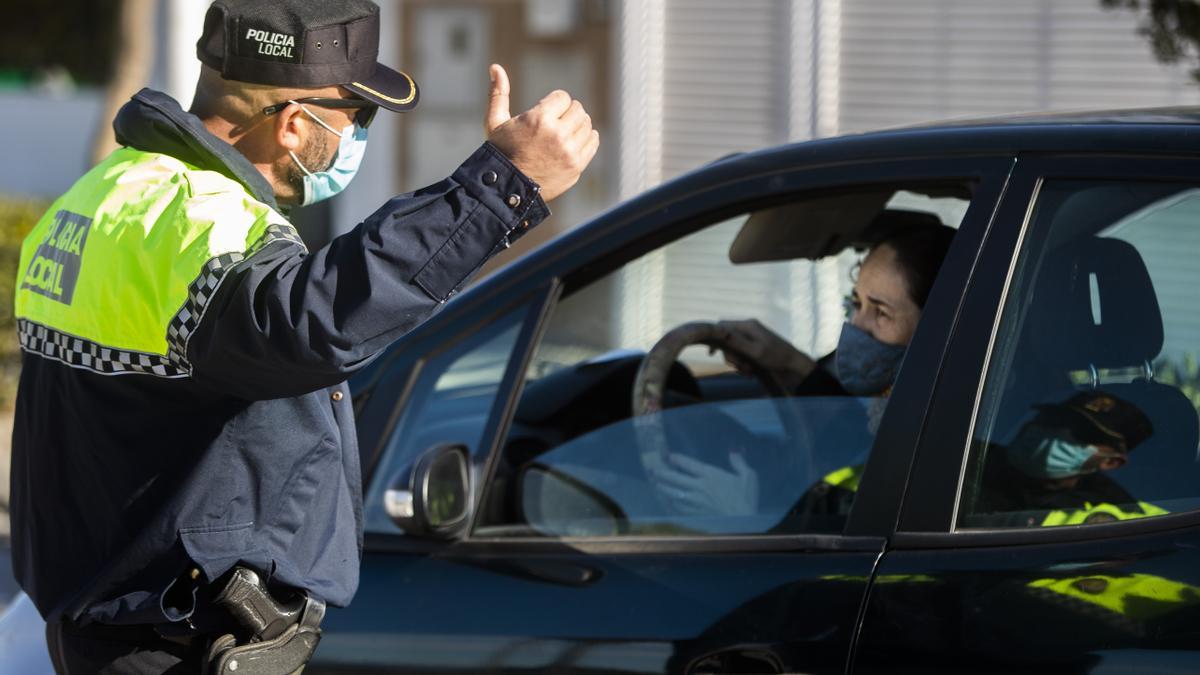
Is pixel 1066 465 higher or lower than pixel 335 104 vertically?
lower

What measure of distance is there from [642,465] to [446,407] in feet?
1.59

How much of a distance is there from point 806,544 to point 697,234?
2.11ft

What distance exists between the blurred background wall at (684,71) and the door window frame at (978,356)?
5399 mm

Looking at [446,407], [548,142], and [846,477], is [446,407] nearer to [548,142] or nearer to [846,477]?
[846,477]

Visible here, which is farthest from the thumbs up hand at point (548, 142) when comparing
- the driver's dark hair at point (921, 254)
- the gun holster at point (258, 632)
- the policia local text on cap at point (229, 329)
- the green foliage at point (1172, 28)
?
the green foliage at point (1172, 28)

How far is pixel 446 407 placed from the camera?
308cm

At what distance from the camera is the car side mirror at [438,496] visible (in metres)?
2.58

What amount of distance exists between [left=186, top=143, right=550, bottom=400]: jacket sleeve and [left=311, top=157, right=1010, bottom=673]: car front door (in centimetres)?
71

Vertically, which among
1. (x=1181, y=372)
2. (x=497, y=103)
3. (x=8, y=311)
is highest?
(x=497, y=103)

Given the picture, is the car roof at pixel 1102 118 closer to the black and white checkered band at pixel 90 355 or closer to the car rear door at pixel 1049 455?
the car rear door at pixel 1049 455

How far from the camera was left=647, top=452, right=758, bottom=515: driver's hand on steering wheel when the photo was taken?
2.67 m

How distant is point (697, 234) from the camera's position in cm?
275

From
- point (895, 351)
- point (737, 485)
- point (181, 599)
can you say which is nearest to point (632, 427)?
point (737, 485)

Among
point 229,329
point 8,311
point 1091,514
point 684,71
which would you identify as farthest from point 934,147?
point 684,71
